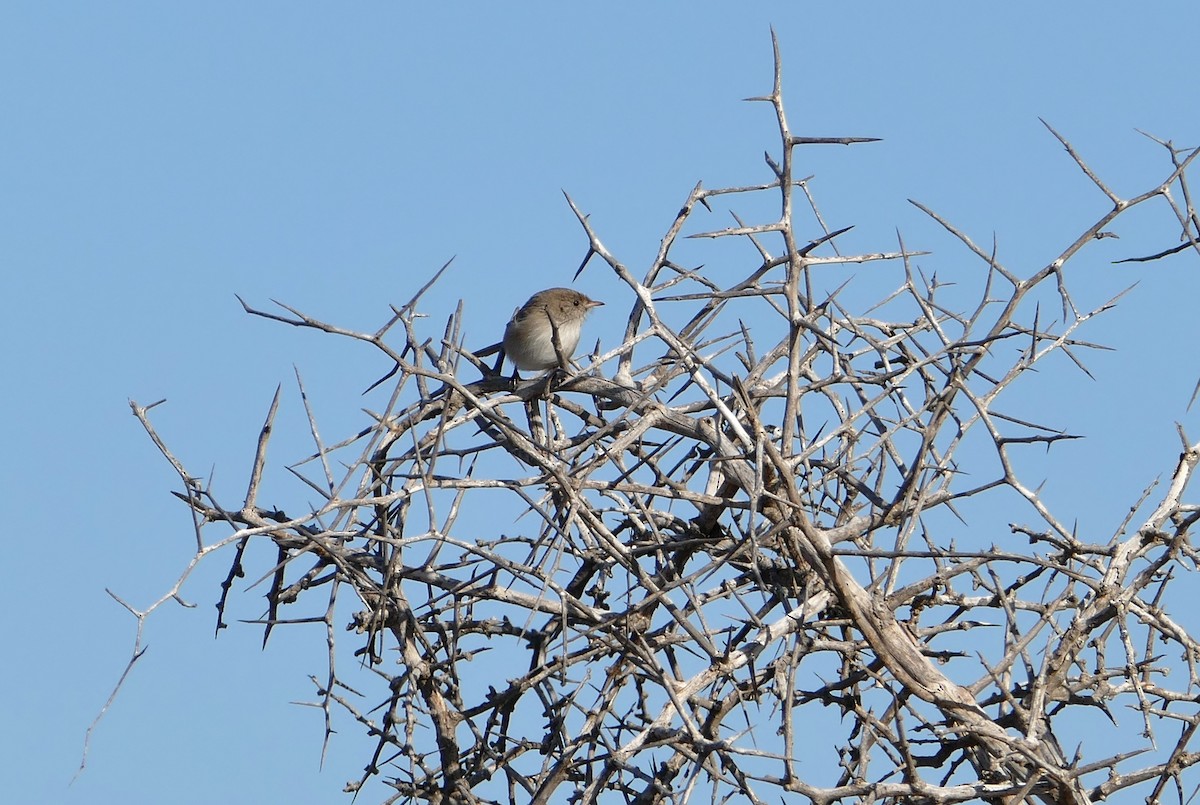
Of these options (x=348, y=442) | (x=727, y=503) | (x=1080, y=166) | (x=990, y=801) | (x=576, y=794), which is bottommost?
(x=990, y=801)

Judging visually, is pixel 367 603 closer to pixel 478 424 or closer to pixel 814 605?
pixel 478 424

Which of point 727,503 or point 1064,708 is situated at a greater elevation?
point 727,503

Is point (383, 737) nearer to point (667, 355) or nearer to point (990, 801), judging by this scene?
point (667, 355)

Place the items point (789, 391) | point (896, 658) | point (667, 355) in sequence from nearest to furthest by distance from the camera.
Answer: point (789, 391)
point (896, 658)
point (667, 355)

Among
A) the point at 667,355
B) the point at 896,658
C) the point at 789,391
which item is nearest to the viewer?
the point at 789,391

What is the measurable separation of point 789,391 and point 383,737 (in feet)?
5.88

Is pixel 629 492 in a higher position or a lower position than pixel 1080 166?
lower

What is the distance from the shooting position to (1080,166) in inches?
179

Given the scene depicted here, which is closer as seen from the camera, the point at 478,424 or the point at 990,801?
the point at 990,801

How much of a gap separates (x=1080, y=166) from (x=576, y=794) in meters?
2.55

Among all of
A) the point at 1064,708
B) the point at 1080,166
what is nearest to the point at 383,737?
the point at 1064,708

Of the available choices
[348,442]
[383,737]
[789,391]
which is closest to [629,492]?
[789,391]

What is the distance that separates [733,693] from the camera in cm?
464

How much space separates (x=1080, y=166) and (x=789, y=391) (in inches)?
46.4
